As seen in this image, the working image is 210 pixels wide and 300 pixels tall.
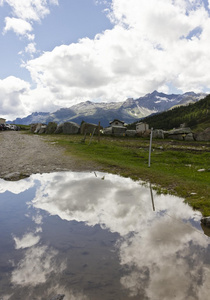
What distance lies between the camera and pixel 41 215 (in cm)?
722

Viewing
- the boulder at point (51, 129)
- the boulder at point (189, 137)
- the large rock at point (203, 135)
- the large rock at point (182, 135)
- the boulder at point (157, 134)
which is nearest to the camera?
the large rock at point (203, 135)

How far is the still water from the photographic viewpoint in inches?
159

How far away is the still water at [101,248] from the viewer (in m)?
4.04

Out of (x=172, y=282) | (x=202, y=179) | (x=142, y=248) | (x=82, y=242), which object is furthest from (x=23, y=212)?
(x=202, y=179)

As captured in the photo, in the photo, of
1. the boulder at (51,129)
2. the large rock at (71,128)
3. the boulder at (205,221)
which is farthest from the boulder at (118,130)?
the boulder at (205,221)

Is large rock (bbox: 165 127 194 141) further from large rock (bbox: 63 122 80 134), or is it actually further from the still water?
the still water

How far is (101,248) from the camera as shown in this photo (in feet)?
17.5

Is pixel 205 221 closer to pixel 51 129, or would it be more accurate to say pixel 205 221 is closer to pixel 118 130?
pixel 118 130

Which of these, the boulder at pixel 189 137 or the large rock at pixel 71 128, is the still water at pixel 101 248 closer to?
the boulder at pixel 189 137

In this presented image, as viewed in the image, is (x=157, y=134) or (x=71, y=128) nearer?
(x=157, y=134)

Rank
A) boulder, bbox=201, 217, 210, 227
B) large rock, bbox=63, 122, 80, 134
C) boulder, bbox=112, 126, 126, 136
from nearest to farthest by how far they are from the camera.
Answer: boulder, bbox=201, 217, 210, 227 → boulder, bbox=112, 126, 126, 136 → large rock, bbox=63, 122, 80, 134

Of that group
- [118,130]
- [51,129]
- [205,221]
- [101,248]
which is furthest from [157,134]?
[101,248]

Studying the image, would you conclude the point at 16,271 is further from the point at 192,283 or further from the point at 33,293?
the point at 192,283

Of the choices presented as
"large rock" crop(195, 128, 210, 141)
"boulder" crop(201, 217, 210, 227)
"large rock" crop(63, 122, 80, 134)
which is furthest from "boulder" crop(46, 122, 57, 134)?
"boulder" crop(201, 217, 210, 227)
